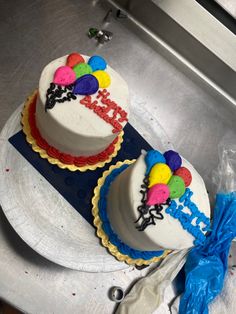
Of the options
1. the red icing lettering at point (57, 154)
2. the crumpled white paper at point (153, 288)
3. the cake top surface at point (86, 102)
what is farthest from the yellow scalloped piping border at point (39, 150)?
the crumpled white paper at point (153, 288)

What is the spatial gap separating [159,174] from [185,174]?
6 cm

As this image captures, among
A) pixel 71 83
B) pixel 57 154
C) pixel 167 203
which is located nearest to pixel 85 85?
pixel 71 83

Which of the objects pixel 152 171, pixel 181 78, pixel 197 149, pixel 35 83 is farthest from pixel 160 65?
pixel 152 171

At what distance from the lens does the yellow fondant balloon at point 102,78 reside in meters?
0.80

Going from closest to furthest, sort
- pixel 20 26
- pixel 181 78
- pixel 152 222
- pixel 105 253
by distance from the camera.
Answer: pixel 152 222 → pixel 105 253 → pixel 20 26 → pixel 181 78

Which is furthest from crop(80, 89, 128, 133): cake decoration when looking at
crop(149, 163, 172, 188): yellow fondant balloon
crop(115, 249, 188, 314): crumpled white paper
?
crop(115, 249, 188, 314): crumpled white paper

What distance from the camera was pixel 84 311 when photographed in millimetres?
945

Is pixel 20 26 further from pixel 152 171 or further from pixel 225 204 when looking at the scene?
pixel 225 204

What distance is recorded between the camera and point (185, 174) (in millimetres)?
790

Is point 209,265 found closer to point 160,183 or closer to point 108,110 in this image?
point 160,183

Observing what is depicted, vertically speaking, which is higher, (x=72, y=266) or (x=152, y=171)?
(x=152, y=171)

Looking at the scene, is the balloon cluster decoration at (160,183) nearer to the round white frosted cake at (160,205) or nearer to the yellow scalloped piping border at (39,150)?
the round white frosted cake at (160,205)

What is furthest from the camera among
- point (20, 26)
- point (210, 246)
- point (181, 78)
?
point (181, 78)

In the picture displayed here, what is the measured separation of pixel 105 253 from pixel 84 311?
7.2 inches
